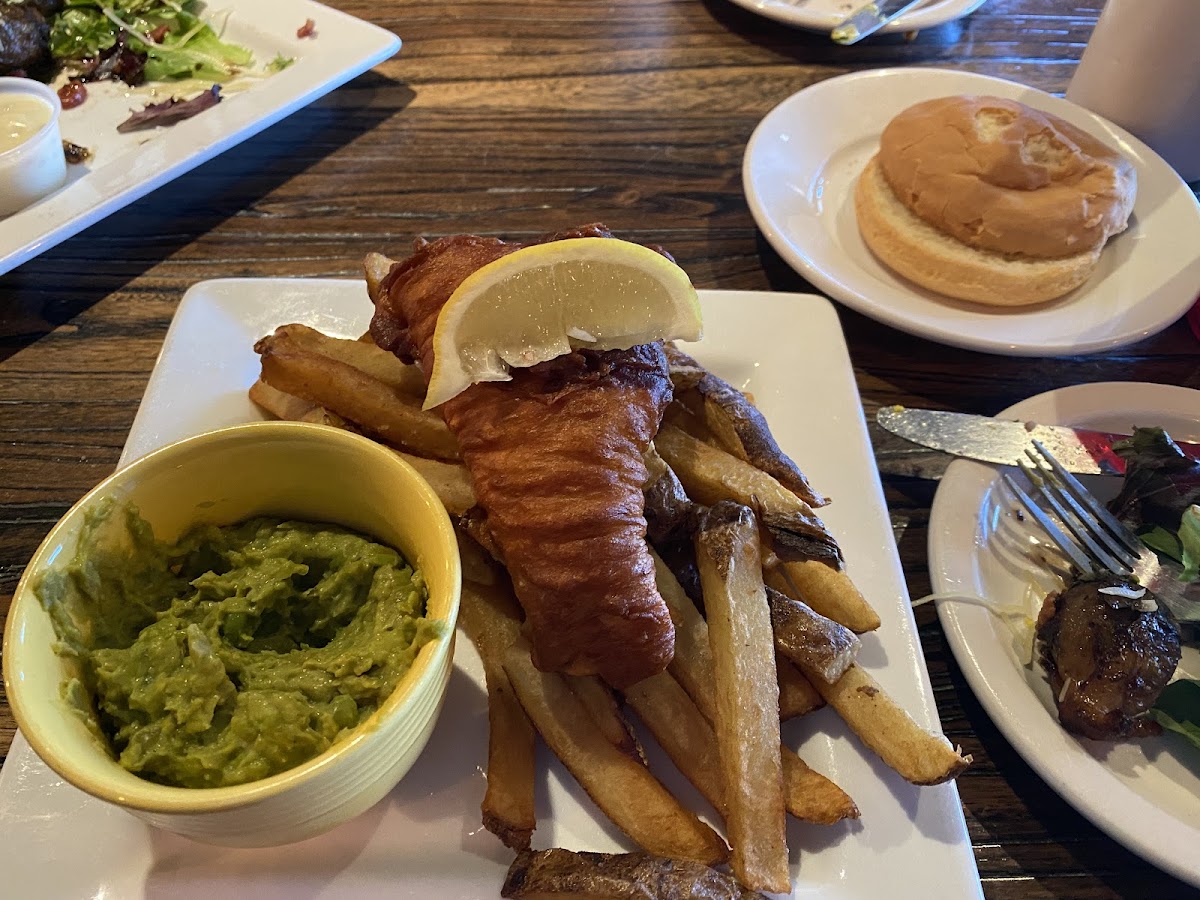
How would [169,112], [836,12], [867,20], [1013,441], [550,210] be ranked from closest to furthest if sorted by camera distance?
[1013,441], [550,210], [169,112], [867,20], [836,12]

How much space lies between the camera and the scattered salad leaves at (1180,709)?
1577 mm

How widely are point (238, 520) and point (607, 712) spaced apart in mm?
742

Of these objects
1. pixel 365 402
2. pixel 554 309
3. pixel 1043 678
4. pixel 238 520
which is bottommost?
pixel 1043 678

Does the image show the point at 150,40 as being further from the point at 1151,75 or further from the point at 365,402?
the point at 1151,75

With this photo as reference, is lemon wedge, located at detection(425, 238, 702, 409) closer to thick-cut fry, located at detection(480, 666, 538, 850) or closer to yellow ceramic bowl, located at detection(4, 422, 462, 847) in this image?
yellow ceramic bowl, located at detection(4, 422, 462, 847)

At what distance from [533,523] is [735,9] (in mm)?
3540

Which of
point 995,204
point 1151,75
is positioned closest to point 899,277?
point 995,204

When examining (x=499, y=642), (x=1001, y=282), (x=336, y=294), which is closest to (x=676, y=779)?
(x=499, y=642)

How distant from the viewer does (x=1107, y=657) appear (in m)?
1.55

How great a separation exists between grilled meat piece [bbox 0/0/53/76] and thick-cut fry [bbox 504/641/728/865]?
3.51m

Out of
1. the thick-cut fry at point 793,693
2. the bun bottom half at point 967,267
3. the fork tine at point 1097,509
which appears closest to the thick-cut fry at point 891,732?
the thick-cut fry at point 793,693

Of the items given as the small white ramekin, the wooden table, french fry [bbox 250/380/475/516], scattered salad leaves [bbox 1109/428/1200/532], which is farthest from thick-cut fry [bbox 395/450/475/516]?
the small white ramekin

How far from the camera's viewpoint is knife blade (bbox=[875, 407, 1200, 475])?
196cm

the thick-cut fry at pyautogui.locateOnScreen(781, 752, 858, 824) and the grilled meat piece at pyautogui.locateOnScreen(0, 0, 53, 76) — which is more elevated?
the grilled meat piece at pyautogui.locateOnScreen(0, 0, 53, 76)
